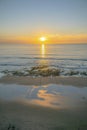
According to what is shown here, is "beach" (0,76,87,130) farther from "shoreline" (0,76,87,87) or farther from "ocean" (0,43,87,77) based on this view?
Result: "ocean" (0,43,87,77)

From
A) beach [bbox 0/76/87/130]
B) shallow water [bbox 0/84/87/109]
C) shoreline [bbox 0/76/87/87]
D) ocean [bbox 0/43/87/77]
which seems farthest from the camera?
ocean [bbox 0/43/87/77]

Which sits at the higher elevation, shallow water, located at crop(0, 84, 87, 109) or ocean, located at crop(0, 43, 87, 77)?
ocean, located at crop(0, 43, 87, 77)

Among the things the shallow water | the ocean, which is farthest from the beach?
the ocean

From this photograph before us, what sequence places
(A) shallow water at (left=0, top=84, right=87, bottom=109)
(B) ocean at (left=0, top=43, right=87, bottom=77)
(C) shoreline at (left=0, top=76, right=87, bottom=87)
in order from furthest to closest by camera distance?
1. (B) ocean at (left=0, top=43, right=87, bottom=77)
2. (C) shoreline at (left=0, top=76, right=87, bottom=87)
3. (A) shallow water at (left=0, top=84, right=87, bottom=109)

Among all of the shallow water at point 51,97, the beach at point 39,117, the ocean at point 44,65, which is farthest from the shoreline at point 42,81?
the beach at point 39,117

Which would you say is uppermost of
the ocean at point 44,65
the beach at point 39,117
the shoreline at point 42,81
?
the ocean at point 44,65

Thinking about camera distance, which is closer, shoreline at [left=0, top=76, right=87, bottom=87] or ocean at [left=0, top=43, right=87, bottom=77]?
shoreline at [left=0, top=76, right=87, bottom=87]

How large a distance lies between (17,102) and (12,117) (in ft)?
6.42

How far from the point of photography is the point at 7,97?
9133mm

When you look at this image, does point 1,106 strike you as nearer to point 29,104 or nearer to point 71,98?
point 29,104

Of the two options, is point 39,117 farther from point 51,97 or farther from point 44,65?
point 44,65

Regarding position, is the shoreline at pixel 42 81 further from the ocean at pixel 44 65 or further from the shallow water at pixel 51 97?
the ocean at pixel 44 65

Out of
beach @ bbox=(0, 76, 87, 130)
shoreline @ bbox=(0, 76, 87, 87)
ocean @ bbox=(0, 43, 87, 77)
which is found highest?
ocean @ bbox=(0, 43, 87, 77)

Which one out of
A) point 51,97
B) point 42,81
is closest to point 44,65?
point 42,81
